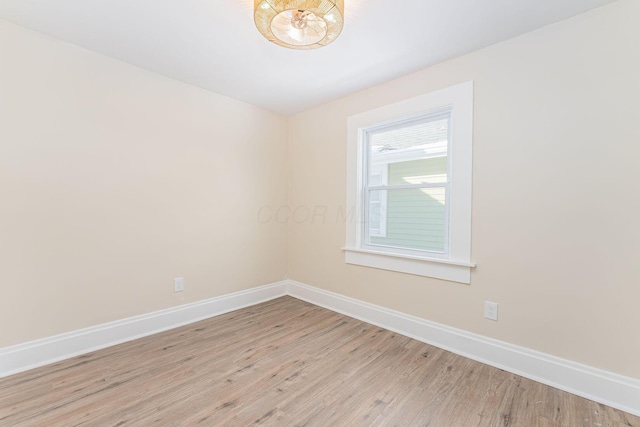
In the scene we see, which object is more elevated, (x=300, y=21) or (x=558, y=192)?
(x=300, y=21)

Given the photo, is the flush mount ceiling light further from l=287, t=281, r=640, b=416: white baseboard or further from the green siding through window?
l=287, t=281, r=640, b=416: white baseboard

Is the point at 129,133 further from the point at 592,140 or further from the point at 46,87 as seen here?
the point at 592,140

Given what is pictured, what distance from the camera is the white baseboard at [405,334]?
162 cm

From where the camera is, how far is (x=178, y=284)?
265cm

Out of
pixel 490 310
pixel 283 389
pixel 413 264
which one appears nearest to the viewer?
pixel 283 389

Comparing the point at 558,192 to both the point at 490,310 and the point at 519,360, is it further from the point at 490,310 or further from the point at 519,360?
the point at 519,360

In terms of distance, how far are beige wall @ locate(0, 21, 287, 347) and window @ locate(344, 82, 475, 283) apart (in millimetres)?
1335

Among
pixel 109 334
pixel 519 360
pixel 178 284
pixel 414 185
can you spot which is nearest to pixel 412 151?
pixel 414 185

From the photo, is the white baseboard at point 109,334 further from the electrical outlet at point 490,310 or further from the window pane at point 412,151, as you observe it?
the electrical outlet at point 490,310

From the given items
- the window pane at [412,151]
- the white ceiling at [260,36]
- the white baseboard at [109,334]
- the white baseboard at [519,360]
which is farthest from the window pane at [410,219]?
the white baseboard at [109,334]

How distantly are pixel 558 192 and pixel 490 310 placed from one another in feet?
3.09

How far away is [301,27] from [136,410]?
2.39 metres

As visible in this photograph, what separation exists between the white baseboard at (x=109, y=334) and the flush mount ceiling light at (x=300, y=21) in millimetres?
2493

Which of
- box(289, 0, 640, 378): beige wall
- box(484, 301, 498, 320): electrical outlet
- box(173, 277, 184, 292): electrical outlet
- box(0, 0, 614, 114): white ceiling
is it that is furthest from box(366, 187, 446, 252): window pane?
box(173, 277, 184, 292): electrical outlet
